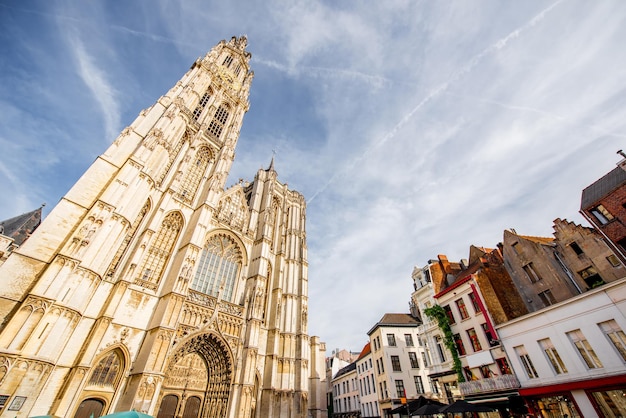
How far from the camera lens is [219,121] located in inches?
1125

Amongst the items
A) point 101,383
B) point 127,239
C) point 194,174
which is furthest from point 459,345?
point 194,174

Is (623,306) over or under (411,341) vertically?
under

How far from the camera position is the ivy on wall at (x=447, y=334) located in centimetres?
1652

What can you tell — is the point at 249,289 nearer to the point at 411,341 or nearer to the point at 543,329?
the point at 411,341

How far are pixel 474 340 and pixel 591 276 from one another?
6.93m

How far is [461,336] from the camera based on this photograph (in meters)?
17.0

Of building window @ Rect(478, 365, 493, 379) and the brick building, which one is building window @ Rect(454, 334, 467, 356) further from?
the brick building

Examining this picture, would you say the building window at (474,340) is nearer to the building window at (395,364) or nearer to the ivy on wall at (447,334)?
the ivy on wall at (447,334)

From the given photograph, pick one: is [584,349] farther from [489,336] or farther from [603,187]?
[603,187]

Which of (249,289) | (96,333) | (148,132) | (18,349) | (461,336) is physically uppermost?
(148,132)

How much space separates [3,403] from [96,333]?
12.0ft

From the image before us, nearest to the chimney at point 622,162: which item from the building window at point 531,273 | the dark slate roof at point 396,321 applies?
the building window at point 531,273

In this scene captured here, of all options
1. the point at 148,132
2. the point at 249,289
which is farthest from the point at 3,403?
the point at 148,132

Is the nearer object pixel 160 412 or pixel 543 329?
pixel 543 329
